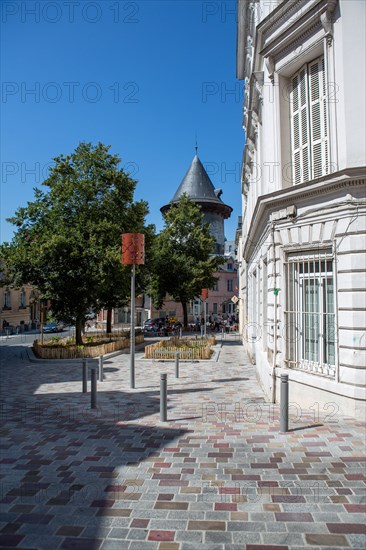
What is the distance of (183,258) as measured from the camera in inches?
1420

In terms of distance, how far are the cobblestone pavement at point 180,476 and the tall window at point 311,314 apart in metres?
1.01

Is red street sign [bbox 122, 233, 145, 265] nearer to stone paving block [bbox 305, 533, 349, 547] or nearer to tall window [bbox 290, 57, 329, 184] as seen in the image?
tall window [bbox 290, 57, 329, 184]

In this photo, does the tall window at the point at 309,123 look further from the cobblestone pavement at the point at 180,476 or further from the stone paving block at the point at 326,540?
the stone paving block at the point at 326,540

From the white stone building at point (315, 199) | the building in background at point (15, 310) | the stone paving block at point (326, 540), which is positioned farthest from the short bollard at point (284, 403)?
the building in background at point (15, 310)

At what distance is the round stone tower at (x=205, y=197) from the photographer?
2168 inches

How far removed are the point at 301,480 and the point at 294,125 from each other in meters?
7.39

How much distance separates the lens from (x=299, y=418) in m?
7.84

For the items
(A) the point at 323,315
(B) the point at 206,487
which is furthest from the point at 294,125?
(B) the point at 206,487

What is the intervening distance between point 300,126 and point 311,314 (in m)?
4.15

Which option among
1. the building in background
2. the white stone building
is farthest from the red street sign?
the building in background

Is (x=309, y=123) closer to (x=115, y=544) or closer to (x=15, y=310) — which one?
(x=115, y=544)

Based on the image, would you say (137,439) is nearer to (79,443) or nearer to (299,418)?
(79,443)

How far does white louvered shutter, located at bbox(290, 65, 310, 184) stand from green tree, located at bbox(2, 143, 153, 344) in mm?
11302

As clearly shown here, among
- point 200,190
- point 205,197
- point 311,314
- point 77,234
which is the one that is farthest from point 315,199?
point 200,190
